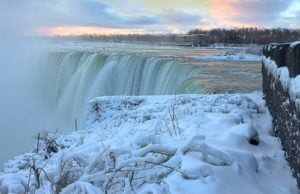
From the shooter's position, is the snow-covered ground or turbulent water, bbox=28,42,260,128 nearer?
the snow-covered ground

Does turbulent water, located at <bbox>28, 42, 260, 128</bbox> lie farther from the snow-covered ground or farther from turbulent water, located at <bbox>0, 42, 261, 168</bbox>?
the snow-covered ground

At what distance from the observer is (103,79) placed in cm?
2159

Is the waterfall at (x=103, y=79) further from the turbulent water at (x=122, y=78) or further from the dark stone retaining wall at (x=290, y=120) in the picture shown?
the dark stone retaining wall at (x=290, y=120)

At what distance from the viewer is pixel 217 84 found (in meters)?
15.1

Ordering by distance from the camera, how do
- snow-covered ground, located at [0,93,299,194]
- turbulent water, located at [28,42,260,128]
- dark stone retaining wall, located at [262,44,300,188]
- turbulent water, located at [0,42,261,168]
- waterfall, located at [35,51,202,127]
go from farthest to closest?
waterfall, located at [35,51,202,127], turbulent water, located at [0,42,261,168], turbulent water, located at [28,42,260,128], dark stone retaining wall, located at [262,44,300,188], snow-covered ground, located at [0,93,299,194]

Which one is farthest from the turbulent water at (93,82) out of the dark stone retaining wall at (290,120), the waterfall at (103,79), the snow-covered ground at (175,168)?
the snow-covered ground at (175,168)

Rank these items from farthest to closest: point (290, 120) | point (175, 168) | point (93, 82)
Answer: point (93, 82) < point (290, 120) < point (175, 168)

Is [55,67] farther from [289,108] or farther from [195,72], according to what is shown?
[289,108]

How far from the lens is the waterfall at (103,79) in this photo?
→ 17703 mm

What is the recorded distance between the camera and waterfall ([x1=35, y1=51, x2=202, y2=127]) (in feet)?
58.1

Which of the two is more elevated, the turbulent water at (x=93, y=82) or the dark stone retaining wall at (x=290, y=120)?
the dark stone retaining wall at (x=290, y=120)

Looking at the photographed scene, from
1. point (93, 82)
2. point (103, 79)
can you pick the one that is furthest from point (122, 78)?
point (93, 82)

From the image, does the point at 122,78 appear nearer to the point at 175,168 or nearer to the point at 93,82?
the point at 93,82

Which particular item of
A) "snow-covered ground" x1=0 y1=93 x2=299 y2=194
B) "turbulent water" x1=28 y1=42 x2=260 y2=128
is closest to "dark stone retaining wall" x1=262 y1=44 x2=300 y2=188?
"snow-covered ground" x1=0 y1=93 x2=299 y2=194
